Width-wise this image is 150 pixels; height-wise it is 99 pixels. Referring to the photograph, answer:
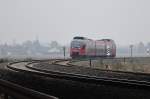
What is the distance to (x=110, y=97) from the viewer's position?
9461mm

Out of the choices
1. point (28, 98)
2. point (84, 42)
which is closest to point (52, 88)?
point (28, 98)

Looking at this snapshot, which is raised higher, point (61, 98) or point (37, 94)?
point (37, 94)

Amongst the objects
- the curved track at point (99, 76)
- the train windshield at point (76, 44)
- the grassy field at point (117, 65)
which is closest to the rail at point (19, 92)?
the curved track at point (99, 76)

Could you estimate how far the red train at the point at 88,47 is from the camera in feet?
165

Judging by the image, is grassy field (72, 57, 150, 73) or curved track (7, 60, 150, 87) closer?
curved track (7, 60, 150, 87)

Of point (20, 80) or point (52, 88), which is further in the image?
point (20, 80)

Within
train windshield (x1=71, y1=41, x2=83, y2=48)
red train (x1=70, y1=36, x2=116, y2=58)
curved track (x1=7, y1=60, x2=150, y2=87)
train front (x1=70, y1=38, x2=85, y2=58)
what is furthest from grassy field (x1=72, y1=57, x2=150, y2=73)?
curved track (x1=7, y1=60, x2=150, y2=87)

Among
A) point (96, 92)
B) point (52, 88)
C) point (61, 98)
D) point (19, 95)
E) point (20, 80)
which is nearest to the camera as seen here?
point (19, 95)

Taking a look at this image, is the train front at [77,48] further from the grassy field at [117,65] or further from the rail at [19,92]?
the rail at [19,92]

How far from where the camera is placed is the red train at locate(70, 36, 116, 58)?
50.2 m

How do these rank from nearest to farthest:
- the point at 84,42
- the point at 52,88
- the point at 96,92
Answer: the point at 96,92 < the point at 52,88 < the point at 84,42

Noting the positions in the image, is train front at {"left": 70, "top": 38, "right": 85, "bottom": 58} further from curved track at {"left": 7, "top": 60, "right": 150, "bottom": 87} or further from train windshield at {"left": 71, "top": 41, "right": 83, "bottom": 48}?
curved track at {"left": 7, "top": 60, "right": 150, "bottom": 87}

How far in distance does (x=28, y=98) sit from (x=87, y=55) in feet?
145

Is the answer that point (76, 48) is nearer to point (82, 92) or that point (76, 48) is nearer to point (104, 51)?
point (104, 51)
